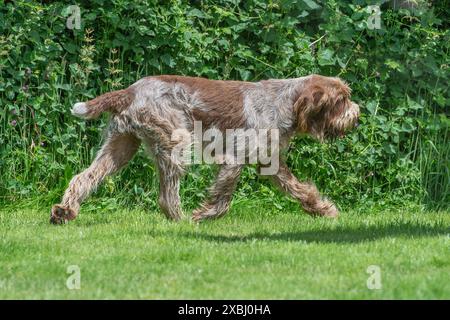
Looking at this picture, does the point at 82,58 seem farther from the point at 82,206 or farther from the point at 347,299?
the point at 347,299

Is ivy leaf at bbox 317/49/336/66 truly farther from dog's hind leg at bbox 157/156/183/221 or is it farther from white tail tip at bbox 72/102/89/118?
white tail tip at bbox 72/102/89/118

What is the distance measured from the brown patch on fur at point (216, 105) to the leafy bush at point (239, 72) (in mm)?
1115

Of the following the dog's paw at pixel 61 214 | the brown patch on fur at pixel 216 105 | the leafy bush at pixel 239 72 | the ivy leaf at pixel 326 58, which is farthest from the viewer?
the ivy leaf at pixel 326 58

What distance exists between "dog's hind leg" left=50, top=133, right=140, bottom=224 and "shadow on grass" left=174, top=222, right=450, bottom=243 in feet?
3.59

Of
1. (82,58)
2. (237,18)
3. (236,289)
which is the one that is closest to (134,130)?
(82,58)

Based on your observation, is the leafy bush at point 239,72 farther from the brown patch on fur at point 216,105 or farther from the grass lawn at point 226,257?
the brown patch on fur at point 216,105

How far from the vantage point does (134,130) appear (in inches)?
303

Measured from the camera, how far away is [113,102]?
7.71 metres

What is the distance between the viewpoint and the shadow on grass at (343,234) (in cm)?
689

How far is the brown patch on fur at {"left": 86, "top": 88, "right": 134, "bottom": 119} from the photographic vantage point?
770 cm

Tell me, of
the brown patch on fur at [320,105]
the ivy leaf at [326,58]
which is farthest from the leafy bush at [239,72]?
→ the brown patch on fur at [320,105]

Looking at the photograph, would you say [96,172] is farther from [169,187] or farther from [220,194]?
[220,194]

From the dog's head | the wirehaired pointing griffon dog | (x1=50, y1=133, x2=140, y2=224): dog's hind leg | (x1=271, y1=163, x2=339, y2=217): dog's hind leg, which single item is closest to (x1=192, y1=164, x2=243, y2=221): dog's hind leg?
the wirehaired pointing griffon dog

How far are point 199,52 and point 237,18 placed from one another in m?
Result: 0.53
